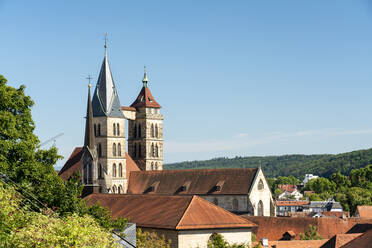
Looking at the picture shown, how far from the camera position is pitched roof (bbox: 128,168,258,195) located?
266ft

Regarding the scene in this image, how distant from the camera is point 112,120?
89.9 meters

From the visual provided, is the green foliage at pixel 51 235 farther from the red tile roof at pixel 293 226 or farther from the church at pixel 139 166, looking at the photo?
the red tile roof at pixel 293 226

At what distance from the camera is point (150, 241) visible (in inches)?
1751

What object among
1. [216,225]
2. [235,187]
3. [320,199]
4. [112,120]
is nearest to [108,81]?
[112,120]

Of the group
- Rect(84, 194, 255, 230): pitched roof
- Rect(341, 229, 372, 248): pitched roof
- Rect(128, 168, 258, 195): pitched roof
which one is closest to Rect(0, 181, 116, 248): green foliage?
Rect(84, 194, 255, 230): pitched roof

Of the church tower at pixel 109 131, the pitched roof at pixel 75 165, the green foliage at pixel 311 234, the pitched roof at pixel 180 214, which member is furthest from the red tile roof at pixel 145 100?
the pitched roof at pixel 180 214

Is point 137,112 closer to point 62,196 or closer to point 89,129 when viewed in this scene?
point 89,129

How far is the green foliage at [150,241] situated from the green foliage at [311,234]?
101 ft

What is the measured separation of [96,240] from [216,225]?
2645 centimetres

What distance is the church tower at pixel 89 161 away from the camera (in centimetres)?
7006

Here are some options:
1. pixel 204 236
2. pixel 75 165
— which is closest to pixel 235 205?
pixel 75 165

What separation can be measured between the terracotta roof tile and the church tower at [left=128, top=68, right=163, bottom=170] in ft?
31.6

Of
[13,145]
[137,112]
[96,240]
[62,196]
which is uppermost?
[137,112]

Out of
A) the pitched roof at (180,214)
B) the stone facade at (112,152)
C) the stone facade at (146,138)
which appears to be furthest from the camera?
the stone facade at (146,138)
